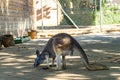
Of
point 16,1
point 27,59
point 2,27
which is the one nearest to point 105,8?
point 16,1

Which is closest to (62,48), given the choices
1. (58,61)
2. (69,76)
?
(58,61)

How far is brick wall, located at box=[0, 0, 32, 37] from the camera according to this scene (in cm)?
1847

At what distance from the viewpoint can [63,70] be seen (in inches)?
352

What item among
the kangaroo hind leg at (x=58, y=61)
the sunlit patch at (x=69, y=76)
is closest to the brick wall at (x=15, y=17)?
the kangaroo hind leg at (x=58, y=61)

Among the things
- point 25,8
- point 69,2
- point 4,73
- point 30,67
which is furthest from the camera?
point 69,2

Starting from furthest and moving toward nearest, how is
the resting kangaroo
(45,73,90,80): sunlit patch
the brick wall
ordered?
the brick wall → the resting kangaroo → (45,73,90,80): sunlit patch

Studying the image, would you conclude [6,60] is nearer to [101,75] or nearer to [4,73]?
[4,73]

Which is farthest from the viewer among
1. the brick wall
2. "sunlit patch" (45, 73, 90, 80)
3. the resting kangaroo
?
the brick wall

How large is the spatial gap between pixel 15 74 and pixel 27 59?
3.04 meters

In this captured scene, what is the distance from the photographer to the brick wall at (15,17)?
60.6 ft

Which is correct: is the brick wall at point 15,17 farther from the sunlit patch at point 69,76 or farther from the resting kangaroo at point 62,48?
the sunlit patch at point 69,76

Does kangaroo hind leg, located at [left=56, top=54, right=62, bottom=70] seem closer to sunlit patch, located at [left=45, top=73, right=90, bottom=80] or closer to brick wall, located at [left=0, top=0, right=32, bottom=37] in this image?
sunlit patch, located at [left=45, top=73, right=90, bottom=80]

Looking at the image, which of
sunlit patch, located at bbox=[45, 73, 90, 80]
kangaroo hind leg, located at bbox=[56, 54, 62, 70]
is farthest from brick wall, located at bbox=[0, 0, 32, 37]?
sunlit patch, located at bbox=[45, 73, 90, 80]

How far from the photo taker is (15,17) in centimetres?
2120
